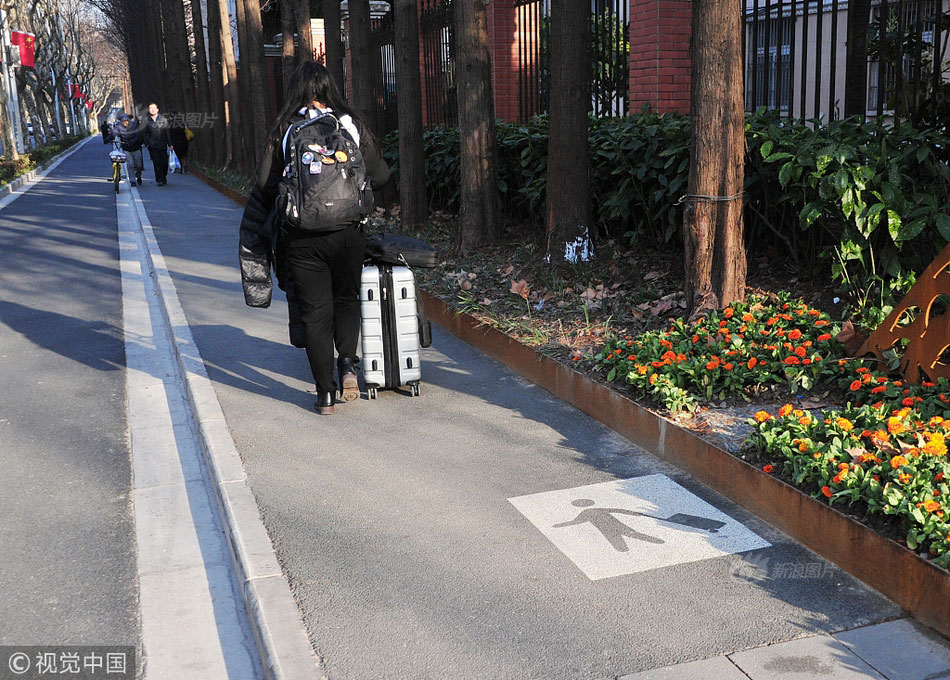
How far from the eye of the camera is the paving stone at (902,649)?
10.3 feet

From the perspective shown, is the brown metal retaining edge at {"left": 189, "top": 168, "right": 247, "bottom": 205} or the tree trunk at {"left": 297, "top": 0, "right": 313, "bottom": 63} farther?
the brown metal retaining edge at {"left": 189, "top": 168, "right": 247, "bottom": 205}

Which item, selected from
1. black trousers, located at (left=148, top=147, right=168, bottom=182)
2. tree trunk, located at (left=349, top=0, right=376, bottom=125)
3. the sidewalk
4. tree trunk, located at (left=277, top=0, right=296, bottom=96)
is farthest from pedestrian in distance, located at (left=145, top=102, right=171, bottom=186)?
the sidewalk

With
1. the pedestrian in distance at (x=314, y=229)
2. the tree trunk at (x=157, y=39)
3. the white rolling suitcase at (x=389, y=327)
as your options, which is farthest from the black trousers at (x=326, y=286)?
the tree trunk at (x=157, y=39)

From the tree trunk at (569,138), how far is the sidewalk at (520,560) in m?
2.28

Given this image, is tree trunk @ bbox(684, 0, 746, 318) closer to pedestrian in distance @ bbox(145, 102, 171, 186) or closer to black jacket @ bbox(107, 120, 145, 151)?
black jacket @ bbox(107, 120, 145, 151)

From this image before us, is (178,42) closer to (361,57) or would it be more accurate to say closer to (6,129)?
(6,129)

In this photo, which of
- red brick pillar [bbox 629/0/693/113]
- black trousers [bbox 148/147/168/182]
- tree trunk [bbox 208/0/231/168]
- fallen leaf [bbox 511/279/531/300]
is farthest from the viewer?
tree trunk [bbox 208/0/231/168]

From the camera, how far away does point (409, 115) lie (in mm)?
11711

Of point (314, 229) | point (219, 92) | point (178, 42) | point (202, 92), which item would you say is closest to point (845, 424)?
point (314, 229)

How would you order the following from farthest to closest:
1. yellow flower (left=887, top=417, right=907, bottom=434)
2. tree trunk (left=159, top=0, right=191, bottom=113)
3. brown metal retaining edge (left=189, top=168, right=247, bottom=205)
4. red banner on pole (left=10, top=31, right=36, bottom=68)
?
tree trunk (left=159, top=0, right=191, bottom=113), red banner on pole (left=10, top=31, right=36, bottom=68), brown metal retaining edge (left=189, top=168, right=247, bottom=205), yellow flower (left=887, top=417, right=907, bottom=434)

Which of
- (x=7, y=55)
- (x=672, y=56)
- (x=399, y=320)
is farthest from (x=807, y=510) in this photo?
(x=7, y=55)

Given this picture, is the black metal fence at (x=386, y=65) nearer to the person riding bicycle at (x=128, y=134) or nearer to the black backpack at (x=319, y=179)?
the person riding bicycle at (x=128, y=134)

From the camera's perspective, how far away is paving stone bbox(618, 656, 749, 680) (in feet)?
10.3

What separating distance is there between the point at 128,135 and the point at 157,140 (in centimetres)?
166
